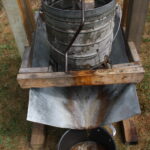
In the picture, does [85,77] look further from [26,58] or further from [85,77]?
[26,58]

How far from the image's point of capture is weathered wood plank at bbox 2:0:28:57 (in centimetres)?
132

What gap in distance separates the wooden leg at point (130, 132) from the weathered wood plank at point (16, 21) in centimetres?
108

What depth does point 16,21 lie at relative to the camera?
1429 mm

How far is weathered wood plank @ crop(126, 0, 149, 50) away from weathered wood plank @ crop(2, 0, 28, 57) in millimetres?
749

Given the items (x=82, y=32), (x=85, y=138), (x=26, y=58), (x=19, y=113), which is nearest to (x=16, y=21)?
(x=26, y=58)

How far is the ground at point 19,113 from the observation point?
1785 mm

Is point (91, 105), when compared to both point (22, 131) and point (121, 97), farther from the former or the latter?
point (22, 131)

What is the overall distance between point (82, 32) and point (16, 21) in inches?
23.0

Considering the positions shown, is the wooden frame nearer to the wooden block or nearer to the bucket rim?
the wooden block

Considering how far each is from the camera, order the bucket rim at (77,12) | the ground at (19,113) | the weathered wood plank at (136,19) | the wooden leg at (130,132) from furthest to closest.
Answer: the ground at (19,113)
the wooden leg at (130,132)
the weathered wood plank at (136,19)
the bucket rim at (77,12)

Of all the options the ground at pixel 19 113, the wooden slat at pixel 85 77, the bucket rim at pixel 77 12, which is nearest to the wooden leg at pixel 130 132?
the ground at pixel 19 113

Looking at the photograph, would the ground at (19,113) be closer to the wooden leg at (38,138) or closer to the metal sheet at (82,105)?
the wooden leg at (38,138)

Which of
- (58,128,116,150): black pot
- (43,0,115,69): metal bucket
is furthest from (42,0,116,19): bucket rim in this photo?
(58,128,116,150): black pot

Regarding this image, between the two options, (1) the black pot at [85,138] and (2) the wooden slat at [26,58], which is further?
(1) the black pot at [85,138]
